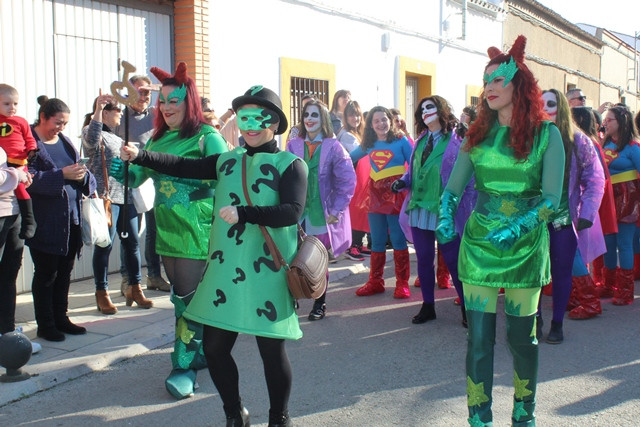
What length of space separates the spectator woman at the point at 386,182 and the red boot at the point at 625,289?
199cm

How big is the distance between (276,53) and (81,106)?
3724 mm

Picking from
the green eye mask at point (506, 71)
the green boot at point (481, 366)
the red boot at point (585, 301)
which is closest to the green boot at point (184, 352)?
the green boot at point (481, 366)

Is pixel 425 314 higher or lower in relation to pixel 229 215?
lower

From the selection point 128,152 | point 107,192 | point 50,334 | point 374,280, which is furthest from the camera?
point 374,280

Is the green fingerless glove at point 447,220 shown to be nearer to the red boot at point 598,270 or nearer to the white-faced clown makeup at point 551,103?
the white-faced clown makeup at point 551,103

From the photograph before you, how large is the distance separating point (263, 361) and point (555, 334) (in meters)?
2.99

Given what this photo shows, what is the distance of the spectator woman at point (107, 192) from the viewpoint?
5.93 meters

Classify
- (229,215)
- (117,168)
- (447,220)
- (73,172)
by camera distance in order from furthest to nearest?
(73,172)
(117,168)
(447,220)
(229,215)

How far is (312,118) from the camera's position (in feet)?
20.3

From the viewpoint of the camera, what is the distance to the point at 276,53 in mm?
10750

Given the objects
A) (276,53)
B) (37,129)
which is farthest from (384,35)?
(37,129)

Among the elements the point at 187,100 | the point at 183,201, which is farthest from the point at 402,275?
the point at 187,100

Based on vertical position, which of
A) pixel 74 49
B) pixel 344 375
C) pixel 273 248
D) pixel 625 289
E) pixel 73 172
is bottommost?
pixel 344 375

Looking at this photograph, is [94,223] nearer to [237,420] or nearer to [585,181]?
[237,420]
